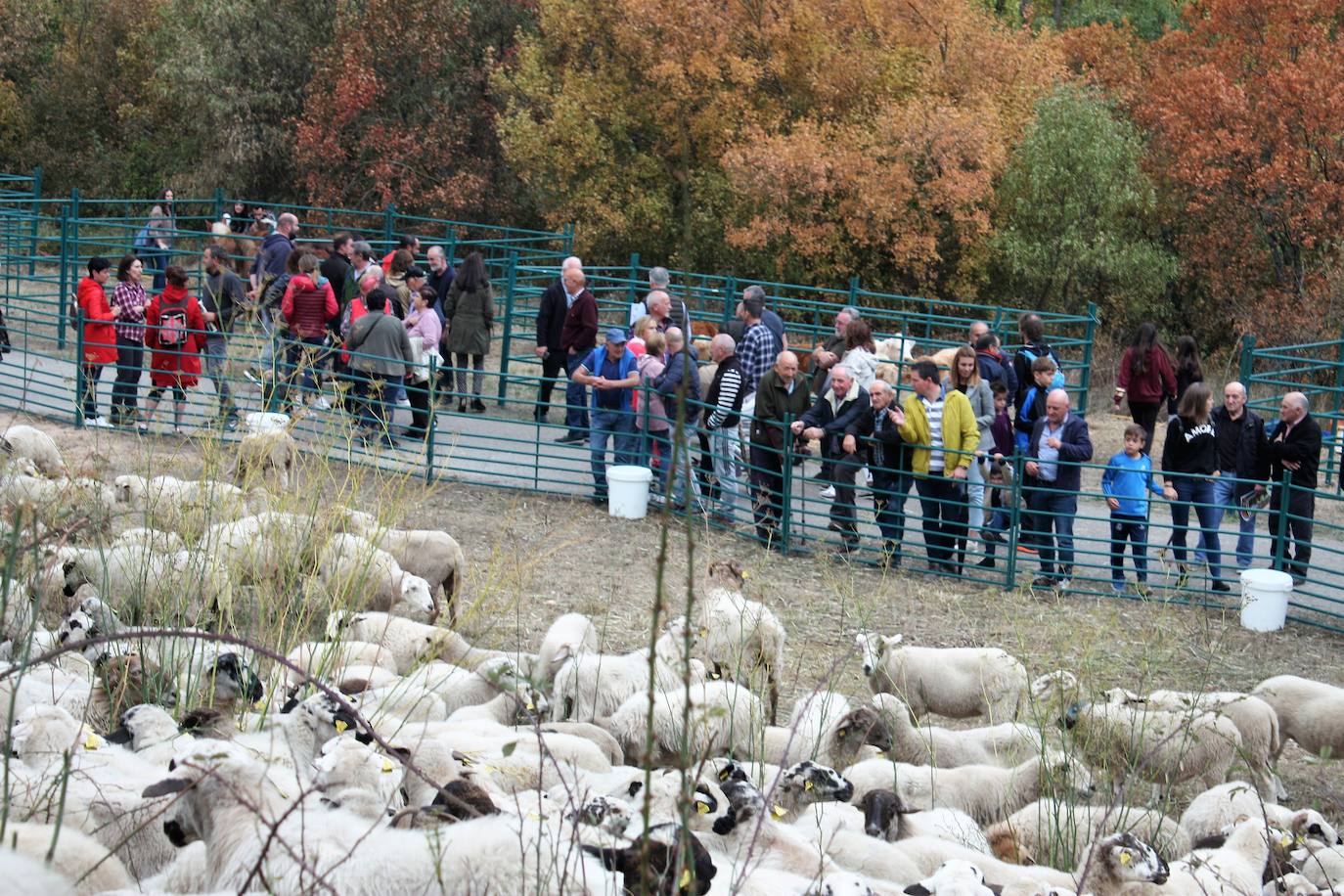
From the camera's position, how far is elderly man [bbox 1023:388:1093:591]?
36.7 feet

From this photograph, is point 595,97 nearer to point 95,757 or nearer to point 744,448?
point 744,448

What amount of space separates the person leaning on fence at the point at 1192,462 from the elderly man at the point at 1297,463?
1.50 feet

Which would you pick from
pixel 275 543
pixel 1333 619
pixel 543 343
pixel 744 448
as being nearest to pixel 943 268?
pixel 543 343

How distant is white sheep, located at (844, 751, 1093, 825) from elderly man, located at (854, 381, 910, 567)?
4.58 meters

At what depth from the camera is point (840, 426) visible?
470 inches

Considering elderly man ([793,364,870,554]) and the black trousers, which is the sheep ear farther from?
the black trousers

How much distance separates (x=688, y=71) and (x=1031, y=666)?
17.0m

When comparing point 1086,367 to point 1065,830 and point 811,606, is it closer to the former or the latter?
point 811,606

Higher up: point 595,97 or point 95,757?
point 595,97

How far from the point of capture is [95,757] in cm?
530

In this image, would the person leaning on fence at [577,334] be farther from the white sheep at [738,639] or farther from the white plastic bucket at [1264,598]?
the white plastic bucket at [1264,598]

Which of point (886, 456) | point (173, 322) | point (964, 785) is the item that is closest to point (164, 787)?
point (964, 785)

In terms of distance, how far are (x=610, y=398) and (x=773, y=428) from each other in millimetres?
1808

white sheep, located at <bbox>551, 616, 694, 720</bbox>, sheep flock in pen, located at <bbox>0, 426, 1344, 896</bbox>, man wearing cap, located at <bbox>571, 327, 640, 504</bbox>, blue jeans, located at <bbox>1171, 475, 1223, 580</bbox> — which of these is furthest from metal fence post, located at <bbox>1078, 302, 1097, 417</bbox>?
white sheep, located at <bbox>551, 616, 694, 720</bbox>
